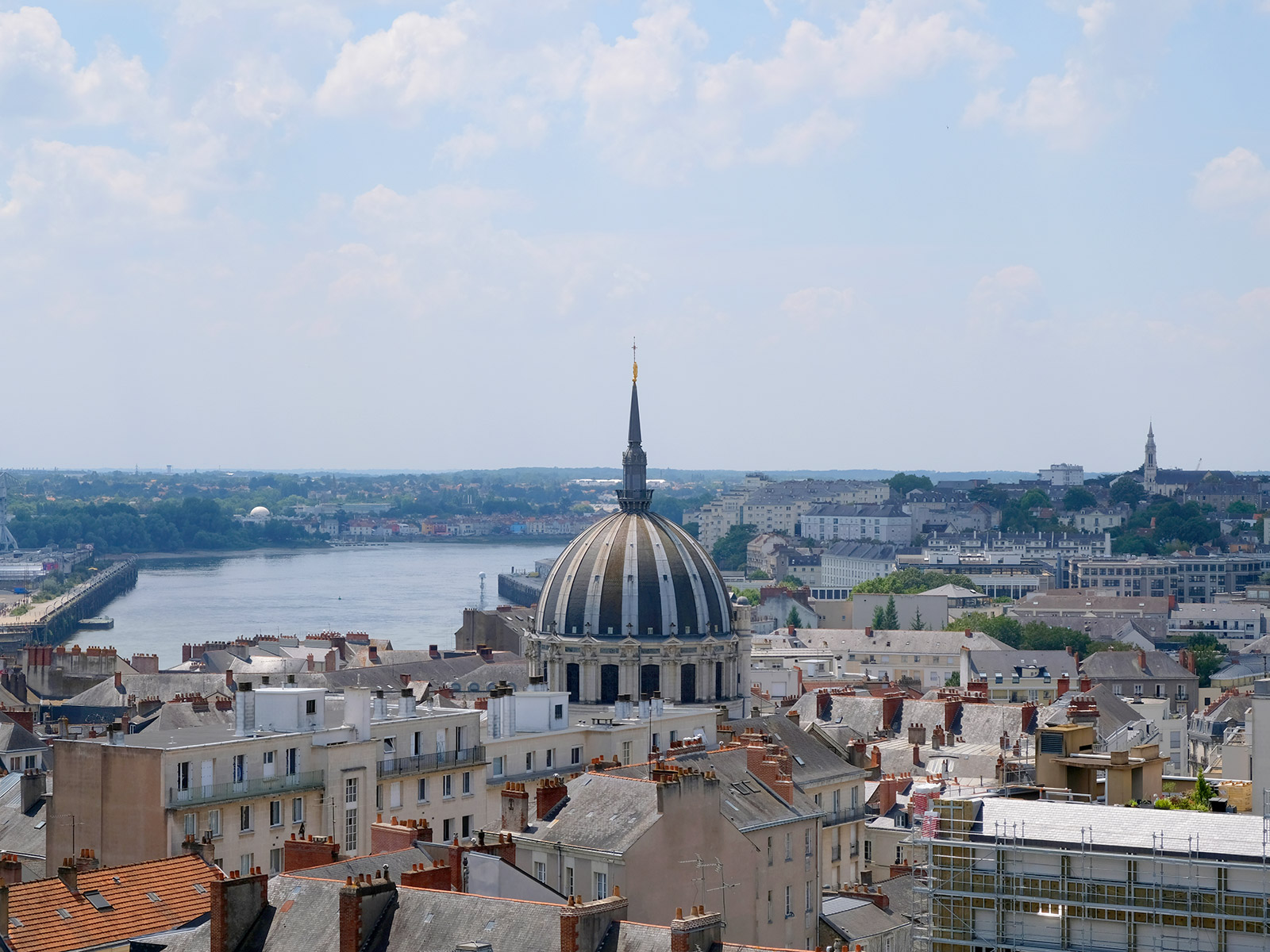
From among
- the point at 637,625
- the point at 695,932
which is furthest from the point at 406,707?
the point at 637,625

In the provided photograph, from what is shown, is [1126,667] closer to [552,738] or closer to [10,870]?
[552,738]

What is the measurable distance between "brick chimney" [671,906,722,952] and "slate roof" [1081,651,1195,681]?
63.7 m

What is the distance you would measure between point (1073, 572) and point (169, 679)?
3886 inches

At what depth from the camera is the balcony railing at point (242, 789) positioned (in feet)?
104

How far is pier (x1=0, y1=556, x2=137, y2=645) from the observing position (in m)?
122

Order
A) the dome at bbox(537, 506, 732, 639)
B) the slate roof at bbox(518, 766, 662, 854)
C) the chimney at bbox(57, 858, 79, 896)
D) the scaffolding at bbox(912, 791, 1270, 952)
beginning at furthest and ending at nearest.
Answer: the dome at bbox(537, 506, 732, 639)
the slate roof at bbox(518, 766, 662, 854)
the chimney at bbox(57, 858, 79, 896)
the scaffolding at bbox(912, 791, 1270, 952)

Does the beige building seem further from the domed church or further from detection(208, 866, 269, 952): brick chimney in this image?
the domed church

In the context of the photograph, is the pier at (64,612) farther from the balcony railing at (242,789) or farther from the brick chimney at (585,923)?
the brick chimney at (585,923)

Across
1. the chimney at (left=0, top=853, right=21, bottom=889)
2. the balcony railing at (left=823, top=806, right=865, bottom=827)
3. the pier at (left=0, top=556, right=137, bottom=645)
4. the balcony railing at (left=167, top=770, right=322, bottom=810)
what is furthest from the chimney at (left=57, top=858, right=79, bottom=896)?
the pier at (left=0, top=556, right=137, bottom=645)

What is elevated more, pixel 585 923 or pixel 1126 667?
pixel 585 923

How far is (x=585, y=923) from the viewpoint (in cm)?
2080

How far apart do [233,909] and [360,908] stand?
1.35m

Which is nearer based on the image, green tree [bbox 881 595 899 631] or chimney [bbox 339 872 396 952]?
chimney [bbox 339 872 396 952]

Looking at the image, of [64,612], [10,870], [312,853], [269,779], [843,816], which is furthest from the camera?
[64,612]
